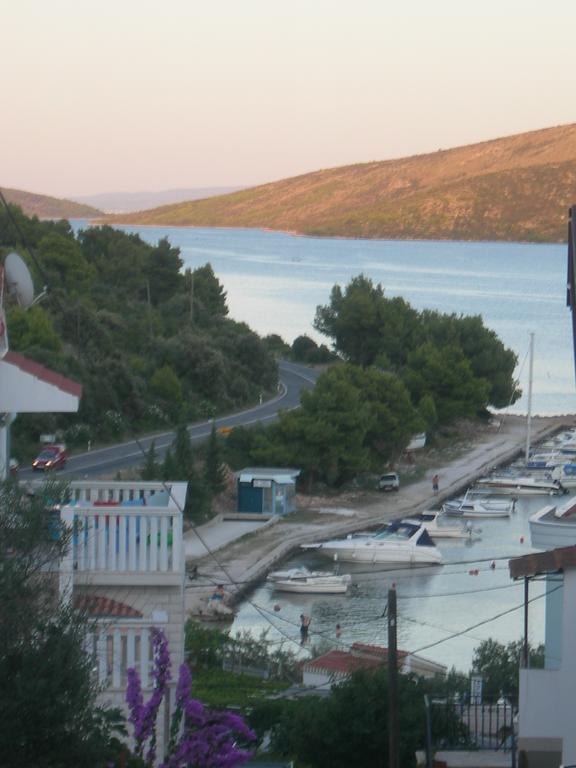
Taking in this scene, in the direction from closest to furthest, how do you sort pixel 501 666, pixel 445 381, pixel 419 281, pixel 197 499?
1. pixel 501 666
2. pixel 197 499
3. pixel 445 381
4. pixel 419 281

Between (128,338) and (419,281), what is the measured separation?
268 ft

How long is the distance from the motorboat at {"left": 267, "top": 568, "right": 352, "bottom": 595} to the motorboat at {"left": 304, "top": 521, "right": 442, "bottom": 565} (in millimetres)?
1978

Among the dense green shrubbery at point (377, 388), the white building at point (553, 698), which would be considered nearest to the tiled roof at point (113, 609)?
the white building at point (553, 698)

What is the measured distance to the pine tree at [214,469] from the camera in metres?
23.3

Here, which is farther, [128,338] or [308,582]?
[128,338]

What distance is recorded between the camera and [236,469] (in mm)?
25531

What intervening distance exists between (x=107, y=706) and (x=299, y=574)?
15.6m

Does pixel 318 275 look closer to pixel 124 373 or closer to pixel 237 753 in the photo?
pixel 124 373

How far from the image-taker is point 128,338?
3172 centimetres

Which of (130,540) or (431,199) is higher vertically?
(431,199)

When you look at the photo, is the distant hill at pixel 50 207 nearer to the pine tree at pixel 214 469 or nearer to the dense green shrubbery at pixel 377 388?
the dense green shrubbery at pixel 377 388

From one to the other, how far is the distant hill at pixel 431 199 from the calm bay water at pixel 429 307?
3.83 meters

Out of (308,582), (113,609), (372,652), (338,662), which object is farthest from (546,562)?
(308,582)

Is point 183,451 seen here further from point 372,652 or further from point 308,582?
point 372,652
